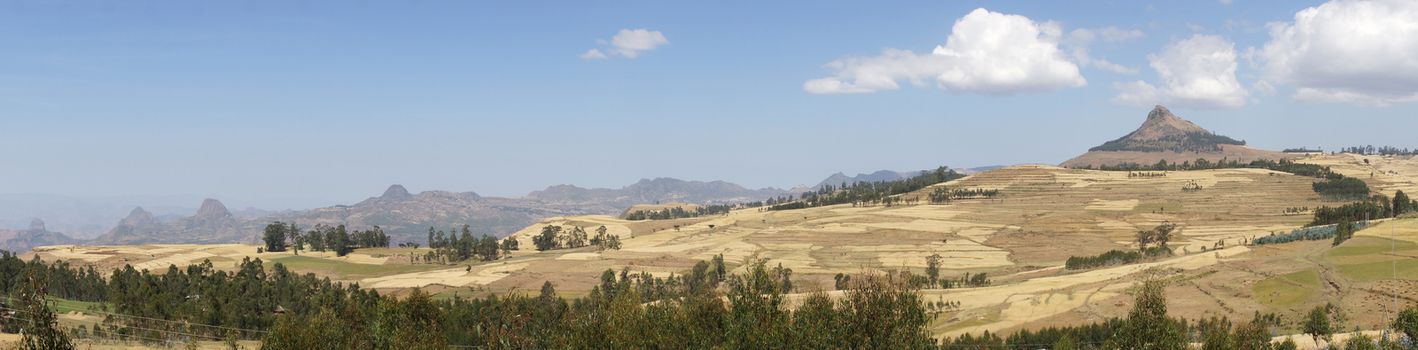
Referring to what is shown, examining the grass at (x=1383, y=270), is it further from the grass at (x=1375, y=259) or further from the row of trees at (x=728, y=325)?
the row of trees at (x=728, y=325)

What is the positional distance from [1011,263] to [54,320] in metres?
195

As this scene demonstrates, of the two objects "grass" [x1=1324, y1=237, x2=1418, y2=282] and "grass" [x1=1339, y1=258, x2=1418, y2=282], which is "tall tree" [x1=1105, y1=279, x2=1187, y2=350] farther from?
"grass" [x1=1324, y1=237, x2=1418, y2=282]

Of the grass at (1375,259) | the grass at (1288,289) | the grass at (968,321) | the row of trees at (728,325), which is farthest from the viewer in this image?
the grass at (968,321)

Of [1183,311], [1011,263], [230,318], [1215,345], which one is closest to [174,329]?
[230,318]

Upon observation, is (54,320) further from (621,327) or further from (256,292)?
(256,292)

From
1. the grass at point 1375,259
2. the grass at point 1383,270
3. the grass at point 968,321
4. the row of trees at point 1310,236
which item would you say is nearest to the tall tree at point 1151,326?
the grass at point 968,321

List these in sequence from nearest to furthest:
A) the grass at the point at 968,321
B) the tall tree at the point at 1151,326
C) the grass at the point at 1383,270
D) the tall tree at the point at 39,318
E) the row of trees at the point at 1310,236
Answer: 1. the tall tree at the point at 39,318
2. the tall tree at the point at 1151,326
3. the grass at the point at 1383,270
4. the grass at the point at 968,321
5. the row of trees at the point at 1310,236

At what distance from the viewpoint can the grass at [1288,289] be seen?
4284 inches

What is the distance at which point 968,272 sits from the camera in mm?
183875

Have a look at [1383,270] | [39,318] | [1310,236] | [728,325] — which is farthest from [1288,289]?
[39,318]

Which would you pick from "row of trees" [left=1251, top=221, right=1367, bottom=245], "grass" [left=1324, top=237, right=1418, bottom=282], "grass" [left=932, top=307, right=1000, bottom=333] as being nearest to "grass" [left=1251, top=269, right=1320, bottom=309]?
"grass" [left=1324, top=237, right=1418, bottom=282]

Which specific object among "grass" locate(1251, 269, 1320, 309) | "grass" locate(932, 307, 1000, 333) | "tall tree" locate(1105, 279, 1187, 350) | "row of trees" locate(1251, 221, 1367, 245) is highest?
"tall tree" locate(1105, 279, 1187, 350)

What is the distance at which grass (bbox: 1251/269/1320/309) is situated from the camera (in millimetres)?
108812

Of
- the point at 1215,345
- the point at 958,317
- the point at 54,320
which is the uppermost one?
the point at 54,320
